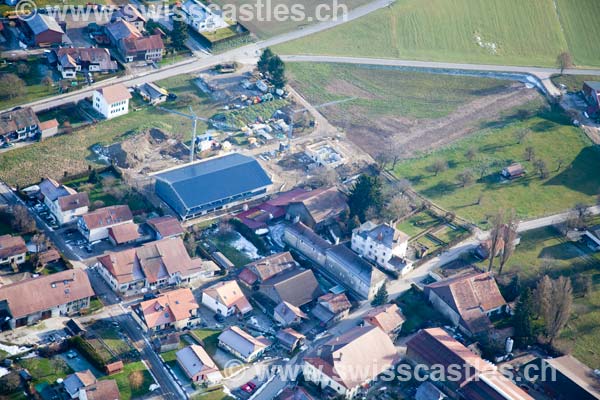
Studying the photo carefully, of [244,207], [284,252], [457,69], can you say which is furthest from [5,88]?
[457,69]

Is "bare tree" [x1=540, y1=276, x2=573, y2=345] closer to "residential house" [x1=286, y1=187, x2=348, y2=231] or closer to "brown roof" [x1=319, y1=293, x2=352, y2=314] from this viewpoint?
"brown roof" [x1=319, y1=293, x2=352, y2=314]

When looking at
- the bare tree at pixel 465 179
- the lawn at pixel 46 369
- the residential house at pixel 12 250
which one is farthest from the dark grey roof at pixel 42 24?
the lawn at pixel 46 369

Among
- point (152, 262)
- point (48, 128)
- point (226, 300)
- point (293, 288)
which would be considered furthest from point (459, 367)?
point (48, 128)

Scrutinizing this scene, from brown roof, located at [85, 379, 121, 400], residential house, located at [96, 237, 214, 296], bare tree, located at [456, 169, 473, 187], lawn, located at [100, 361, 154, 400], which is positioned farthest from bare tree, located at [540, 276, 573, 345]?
brown roof, located at [85, 379, 121, 400]

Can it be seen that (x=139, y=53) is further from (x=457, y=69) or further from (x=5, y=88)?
(x=457, y=69)

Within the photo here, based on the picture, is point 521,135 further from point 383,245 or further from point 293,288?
point 293,288
